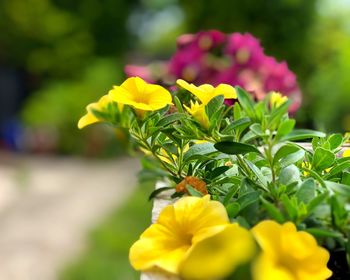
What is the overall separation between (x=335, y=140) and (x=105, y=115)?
23 centimetres

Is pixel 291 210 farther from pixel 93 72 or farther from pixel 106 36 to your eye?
pixel 106 36

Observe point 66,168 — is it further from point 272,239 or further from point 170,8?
point 272,239

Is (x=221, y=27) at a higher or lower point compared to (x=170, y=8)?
lower

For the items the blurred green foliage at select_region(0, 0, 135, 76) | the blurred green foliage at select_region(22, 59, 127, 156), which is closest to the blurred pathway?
the blurred green foliage at select_region(22, 59, 127, 156)

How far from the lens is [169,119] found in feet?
1.90

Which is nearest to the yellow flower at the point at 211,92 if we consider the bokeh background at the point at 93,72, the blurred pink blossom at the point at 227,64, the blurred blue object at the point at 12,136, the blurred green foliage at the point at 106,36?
the blurred pink blossom at the point at 227,64

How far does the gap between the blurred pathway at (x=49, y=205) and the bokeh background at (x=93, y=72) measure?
0.05ft

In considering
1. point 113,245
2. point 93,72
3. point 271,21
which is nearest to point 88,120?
point 113,245

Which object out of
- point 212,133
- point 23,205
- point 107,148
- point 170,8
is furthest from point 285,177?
point 170,8

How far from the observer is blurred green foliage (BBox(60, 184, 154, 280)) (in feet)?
9.55

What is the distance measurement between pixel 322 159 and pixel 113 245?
293cm

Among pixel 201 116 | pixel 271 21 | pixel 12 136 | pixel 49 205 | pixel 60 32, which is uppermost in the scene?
pixel 60 32

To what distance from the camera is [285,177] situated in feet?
1.73

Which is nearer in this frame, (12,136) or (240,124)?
(240,124)
